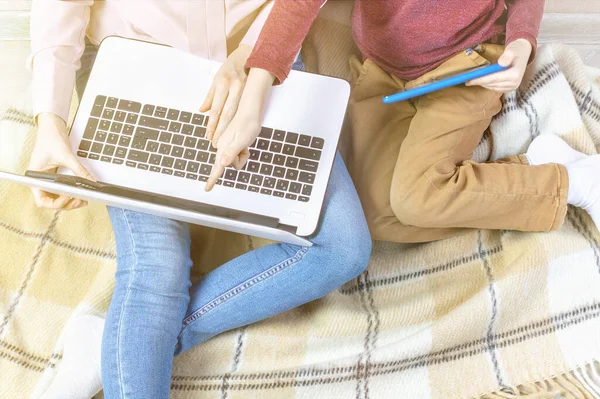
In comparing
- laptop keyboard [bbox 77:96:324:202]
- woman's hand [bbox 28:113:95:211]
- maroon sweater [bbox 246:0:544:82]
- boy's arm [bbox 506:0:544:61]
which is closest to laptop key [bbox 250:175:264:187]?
laptop keyboard [bbox 77:96:324:202]

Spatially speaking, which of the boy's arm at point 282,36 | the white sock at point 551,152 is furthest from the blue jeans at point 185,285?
the white sock at point 551,152

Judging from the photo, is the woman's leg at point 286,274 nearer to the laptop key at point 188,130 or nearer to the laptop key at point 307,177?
the laptop key at point 307,177

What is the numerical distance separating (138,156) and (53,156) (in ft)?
0.36

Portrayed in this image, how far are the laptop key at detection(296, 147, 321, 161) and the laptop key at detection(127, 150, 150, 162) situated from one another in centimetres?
21

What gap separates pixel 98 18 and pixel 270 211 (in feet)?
1.41

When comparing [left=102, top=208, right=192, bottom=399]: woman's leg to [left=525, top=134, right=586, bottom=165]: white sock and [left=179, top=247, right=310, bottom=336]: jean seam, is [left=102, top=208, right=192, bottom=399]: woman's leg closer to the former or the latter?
[left=179, top=247, right=310, bottom=336]: jean seam

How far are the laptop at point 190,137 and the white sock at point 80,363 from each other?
0.86 ft

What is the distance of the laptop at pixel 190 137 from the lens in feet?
2.55

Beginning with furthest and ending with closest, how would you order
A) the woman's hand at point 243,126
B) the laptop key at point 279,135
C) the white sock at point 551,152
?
the white sock at point 551,152
the laptop key at point 279,135
the woman's hand at point 243,126

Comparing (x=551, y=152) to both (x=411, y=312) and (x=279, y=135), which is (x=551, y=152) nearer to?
(x=411, y=312)

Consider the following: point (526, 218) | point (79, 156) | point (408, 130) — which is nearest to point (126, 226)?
point (79, 156)

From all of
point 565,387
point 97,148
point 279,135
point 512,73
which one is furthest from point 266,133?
point 565,387

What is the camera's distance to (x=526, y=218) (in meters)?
0.87

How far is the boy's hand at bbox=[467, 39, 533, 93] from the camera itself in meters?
0.81
